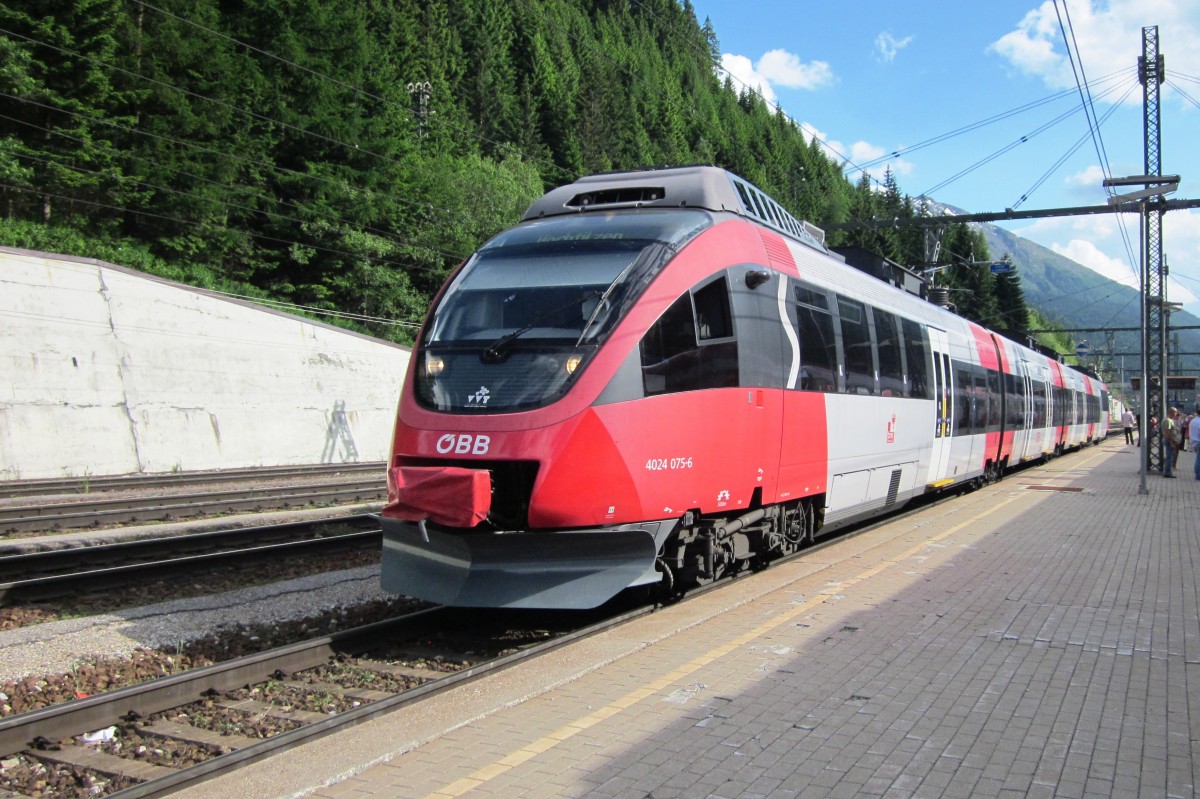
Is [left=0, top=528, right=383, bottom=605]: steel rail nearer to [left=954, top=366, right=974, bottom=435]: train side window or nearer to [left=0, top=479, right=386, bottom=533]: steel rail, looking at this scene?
[left=0, top=479, right=386, bottom=533]: steel rail

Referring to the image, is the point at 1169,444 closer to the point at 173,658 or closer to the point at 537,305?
the point at 537,305

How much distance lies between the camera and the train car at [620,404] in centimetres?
677

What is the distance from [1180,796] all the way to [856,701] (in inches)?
65.0

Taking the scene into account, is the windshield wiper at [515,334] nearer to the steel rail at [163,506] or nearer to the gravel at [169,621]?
the gravel at [169,621]

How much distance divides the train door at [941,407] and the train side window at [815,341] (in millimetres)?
5077

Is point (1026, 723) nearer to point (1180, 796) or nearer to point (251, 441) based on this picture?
point (1180, 796)

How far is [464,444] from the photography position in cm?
687

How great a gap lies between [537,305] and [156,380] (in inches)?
767

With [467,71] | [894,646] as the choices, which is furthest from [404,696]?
[467,71]

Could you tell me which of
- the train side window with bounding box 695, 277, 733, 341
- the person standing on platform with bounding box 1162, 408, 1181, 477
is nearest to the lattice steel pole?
the person standing on platform with bounding box 1162, 408, 1181, 477

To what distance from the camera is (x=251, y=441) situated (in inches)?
1024

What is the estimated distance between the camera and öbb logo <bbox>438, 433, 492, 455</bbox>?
267 inches

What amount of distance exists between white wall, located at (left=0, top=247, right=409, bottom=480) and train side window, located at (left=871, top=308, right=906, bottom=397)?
17.8 meters

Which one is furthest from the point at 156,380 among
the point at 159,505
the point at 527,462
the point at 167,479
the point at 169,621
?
the point at 527,462
